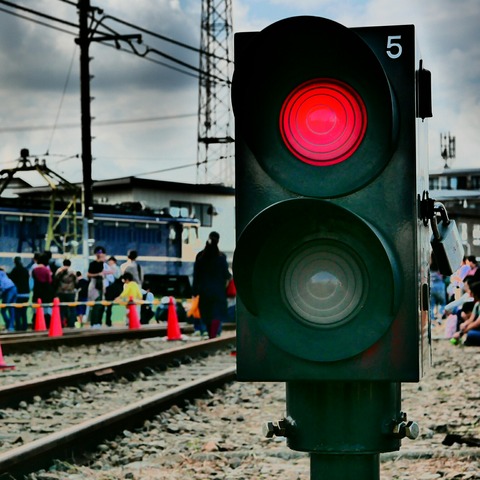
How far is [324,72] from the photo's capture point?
2348 millimetres

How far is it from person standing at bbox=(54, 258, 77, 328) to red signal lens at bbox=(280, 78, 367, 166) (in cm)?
2074

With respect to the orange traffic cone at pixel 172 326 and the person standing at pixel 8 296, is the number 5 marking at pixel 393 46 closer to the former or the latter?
the orange traffic cone at pixel 172 326

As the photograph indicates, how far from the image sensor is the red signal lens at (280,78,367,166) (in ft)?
7.63

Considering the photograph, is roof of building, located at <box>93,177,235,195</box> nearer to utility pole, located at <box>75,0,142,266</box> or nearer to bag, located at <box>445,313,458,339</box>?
utility pole, located at <box>75,0,142,266</box>

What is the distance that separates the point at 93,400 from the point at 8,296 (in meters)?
11.8

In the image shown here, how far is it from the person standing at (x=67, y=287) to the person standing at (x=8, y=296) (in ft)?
3.71

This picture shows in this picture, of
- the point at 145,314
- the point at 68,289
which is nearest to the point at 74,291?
the point at 68,289

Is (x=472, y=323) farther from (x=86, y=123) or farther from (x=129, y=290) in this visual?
(x=86, y=123)

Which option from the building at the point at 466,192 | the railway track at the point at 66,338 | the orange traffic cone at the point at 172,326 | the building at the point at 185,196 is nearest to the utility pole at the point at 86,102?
the railway track at the point at 66,338

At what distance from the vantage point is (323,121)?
7.76 ft

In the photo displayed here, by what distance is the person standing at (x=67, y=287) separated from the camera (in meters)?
23.0

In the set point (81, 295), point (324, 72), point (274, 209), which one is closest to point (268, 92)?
point (324, 72)

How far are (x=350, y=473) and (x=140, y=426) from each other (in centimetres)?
636

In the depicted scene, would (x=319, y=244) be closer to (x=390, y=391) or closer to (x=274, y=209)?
(x=274, y=209)
